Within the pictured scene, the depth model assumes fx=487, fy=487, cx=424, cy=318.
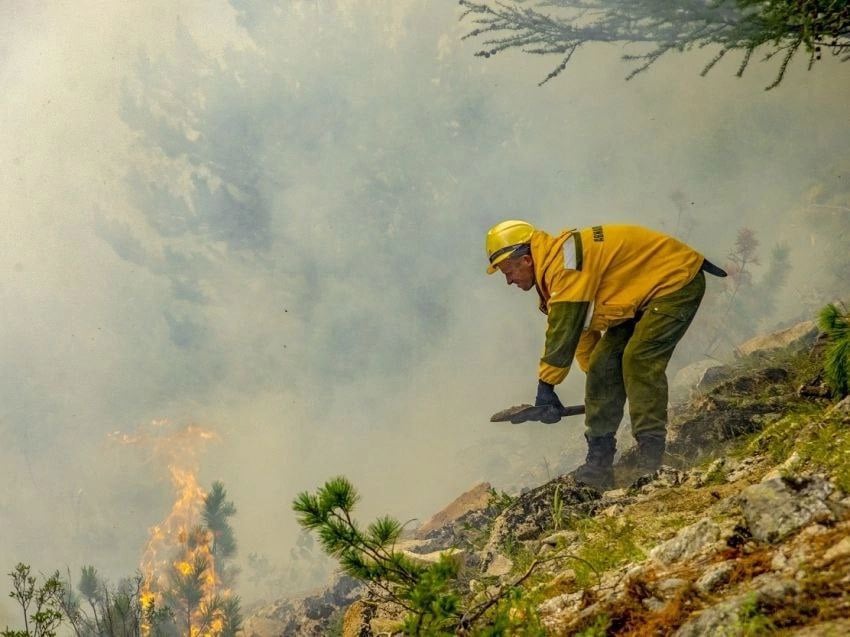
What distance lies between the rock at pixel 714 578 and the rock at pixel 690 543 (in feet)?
0.80

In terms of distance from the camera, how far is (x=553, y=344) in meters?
3.54

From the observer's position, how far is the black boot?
4117 mm

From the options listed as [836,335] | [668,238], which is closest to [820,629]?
[836,335]

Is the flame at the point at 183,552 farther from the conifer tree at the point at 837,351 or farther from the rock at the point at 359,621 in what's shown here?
the conifer tree at the point at 837,351

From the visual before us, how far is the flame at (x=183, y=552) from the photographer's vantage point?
47.6ft

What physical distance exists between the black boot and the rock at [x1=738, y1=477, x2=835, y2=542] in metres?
2.87

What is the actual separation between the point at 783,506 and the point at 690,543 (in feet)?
1.02

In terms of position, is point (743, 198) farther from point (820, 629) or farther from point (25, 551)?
point (25, 551)

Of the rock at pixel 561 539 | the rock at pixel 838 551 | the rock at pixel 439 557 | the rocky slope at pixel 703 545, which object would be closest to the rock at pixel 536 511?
the rocky slope at pixel 703 545

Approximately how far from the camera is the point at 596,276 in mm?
3551

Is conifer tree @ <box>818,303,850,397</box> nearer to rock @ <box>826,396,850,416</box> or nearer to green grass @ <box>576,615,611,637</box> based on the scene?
rock @ <box>826,396,850,416</box>

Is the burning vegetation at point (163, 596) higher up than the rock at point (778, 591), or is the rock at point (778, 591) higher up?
the burning vegetation at point (163, 596)

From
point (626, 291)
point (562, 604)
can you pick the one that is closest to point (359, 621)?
point (562, 604)

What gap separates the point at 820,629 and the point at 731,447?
2828 mm
